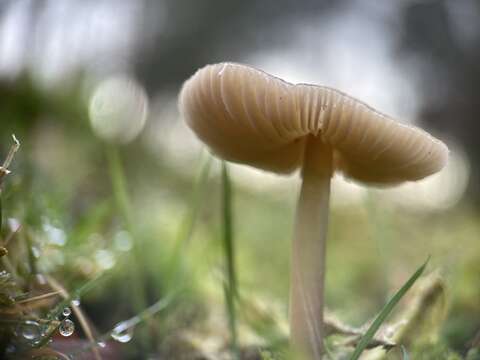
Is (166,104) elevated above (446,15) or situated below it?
below

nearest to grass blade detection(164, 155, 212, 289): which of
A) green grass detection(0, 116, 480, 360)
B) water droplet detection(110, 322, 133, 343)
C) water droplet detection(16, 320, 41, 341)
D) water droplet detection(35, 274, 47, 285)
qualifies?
green grass detection(0, 116, 480, 360)

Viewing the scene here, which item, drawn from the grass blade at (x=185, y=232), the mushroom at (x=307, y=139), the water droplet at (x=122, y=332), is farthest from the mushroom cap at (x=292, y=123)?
the water droplet at (x=122, y=332)

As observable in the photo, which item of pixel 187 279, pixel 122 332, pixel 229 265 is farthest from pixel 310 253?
pixel 122 332

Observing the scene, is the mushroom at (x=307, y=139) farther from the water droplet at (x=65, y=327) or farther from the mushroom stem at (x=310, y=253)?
the water droplet at (x=65, y=327)

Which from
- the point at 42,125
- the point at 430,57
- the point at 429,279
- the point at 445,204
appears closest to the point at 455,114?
the point at 430,57

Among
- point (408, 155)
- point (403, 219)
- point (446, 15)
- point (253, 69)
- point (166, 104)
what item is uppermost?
point (446, 15)

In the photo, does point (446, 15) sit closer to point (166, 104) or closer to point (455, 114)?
point (455, 114)

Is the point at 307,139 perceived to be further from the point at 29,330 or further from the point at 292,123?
the point at 29,330
